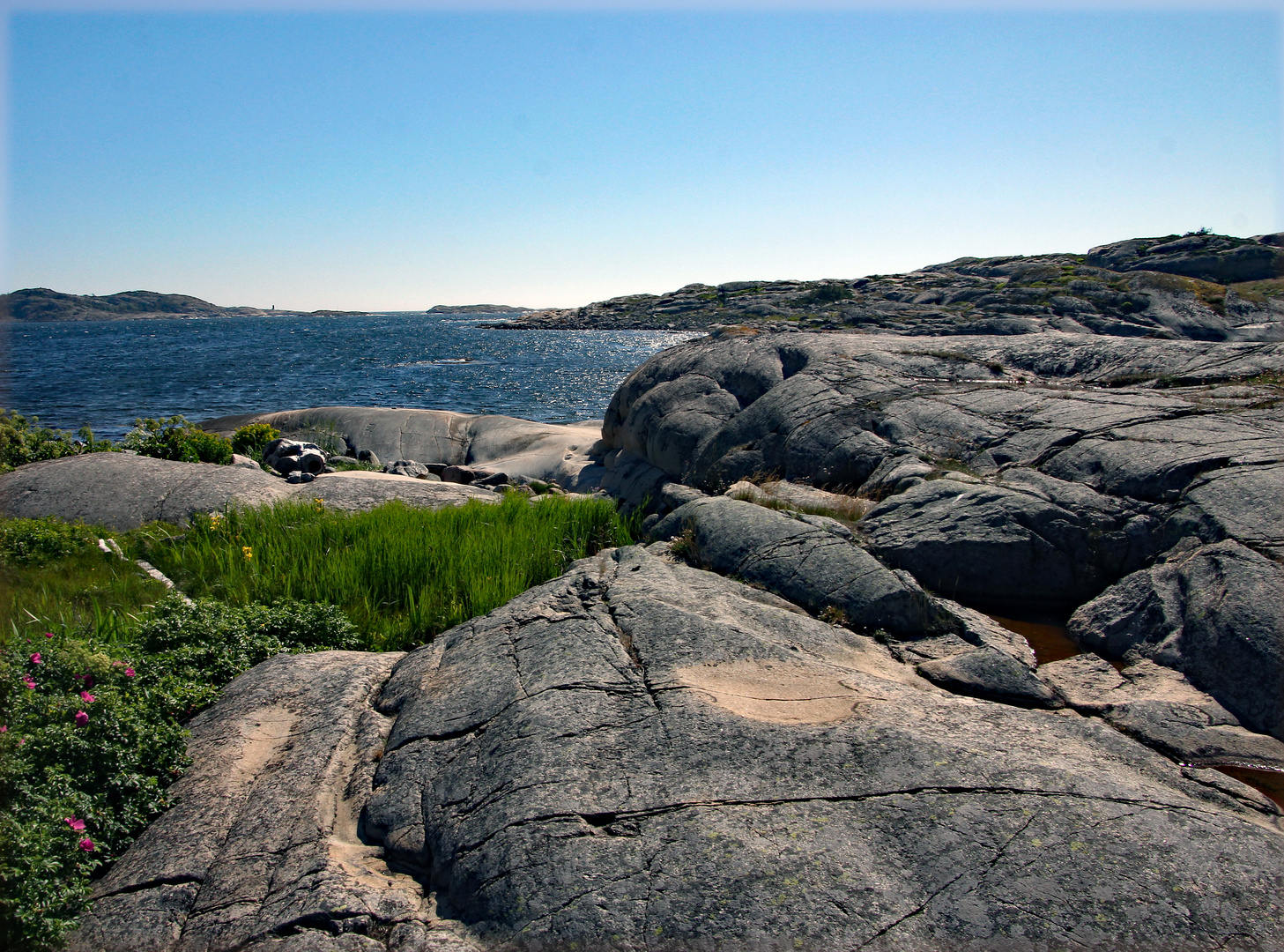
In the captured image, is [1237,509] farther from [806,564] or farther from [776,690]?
[776,690]

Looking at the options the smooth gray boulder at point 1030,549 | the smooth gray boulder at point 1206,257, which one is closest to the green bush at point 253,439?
the smooth gray boulder at point 1030,549

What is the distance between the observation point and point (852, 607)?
5.84 m

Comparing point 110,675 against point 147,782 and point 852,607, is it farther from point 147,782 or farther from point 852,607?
point 852,607

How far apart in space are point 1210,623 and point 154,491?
11.8m

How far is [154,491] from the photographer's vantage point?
9711 mm

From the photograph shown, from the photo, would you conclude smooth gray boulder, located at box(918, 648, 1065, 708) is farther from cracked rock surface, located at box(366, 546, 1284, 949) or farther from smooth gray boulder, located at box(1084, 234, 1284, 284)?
smooth gray boulder, located at box(1084, 234, 1284, 284)

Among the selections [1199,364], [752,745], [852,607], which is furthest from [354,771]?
[1199,364]

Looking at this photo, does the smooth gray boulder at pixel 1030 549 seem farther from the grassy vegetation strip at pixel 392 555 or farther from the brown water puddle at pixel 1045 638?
the grassy vegetation strip at pixel 392 555

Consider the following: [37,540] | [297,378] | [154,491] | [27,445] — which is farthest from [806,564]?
[297,378]

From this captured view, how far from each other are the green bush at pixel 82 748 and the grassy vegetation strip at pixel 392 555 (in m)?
1.26

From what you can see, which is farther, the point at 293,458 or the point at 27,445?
the point at 293,458

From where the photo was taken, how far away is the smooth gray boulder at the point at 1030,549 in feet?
21.7

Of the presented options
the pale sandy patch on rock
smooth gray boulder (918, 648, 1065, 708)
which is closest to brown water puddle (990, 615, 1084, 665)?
smooth gray boulder (918, 648, 1065, 708)

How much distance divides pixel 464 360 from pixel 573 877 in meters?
62.7
